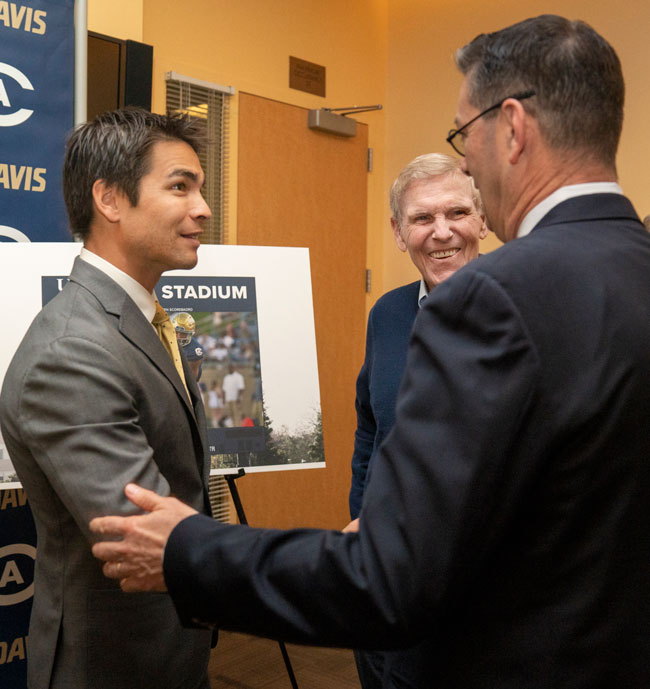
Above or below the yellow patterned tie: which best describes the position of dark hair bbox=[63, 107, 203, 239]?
above

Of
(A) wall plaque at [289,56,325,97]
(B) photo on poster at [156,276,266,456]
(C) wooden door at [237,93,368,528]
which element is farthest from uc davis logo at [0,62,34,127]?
(A) wall plaque at [289,56,325,97]

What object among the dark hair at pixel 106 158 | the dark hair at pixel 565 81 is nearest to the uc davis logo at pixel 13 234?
the dark hair at pixel 106 158

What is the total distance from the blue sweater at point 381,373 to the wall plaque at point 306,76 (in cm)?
313

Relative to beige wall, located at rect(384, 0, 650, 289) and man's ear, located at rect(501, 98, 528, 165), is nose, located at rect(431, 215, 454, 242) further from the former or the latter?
beige wall, located at rect(384, 0, 650, 289)

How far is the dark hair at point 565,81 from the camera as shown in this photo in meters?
0.90

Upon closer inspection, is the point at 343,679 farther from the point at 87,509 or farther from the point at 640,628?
the point at 640,628

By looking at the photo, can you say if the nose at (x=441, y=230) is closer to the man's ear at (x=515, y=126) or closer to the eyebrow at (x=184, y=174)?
the eyebrow at (x=184, y=174)

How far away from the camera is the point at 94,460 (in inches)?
50.4

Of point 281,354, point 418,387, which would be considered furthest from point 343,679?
point 418,387

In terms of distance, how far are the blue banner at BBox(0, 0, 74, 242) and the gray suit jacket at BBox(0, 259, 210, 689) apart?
3.13 feet

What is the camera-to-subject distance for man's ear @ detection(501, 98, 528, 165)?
35.8 inches

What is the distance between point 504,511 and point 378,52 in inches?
202

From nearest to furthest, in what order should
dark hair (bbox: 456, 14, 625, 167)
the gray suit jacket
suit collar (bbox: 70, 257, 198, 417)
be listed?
1. dark hair (bbox: 456, 14, 625, 167)
2. the gray suit jacket
3. suit collar (bbox: 70, 257, 198, 417)

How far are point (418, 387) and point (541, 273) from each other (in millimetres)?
175
